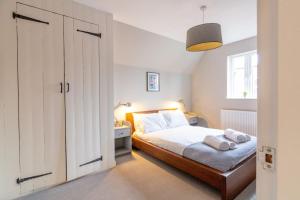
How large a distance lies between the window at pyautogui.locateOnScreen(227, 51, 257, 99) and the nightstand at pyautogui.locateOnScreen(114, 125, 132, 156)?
2.92 meters

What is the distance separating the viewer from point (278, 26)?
45 centimetres

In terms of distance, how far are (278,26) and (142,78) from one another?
3675 mm

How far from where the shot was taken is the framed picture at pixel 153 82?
4.17 metres

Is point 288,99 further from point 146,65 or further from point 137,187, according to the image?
point 146,65

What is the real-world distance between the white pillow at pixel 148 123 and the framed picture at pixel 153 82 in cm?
79

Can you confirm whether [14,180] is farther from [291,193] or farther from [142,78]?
[142,78]

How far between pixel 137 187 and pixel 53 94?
1682 millimetres

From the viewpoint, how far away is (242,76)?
13.7 feet

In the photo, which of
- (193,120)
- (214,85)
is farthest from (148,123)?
(214,85)

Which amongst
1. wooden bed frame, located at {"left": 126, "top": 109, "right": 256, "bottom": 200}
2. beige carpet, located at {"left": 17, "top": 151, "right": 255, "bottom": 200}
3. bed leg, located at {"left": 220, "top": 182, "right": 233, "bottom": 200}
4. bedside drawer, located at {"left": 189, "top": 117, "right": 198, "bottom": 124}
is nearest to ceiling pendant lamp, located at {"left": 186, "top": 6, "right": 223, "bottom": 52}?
wooden bed frame, located at {"left": 126, "top": 109, "right": 256, "bottom": 200}

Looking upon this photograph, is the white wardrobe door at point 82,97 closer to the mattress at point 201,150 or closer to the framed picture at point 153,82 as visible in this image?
the mattress at point 201,150

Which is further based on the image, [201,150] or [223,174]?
[201,150]

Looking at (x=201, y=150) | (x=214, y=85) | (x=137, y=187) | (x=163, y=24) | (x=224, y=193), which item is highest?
(x=163, y=24)

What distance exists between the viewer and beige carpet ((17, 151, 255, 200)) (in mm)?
1941
